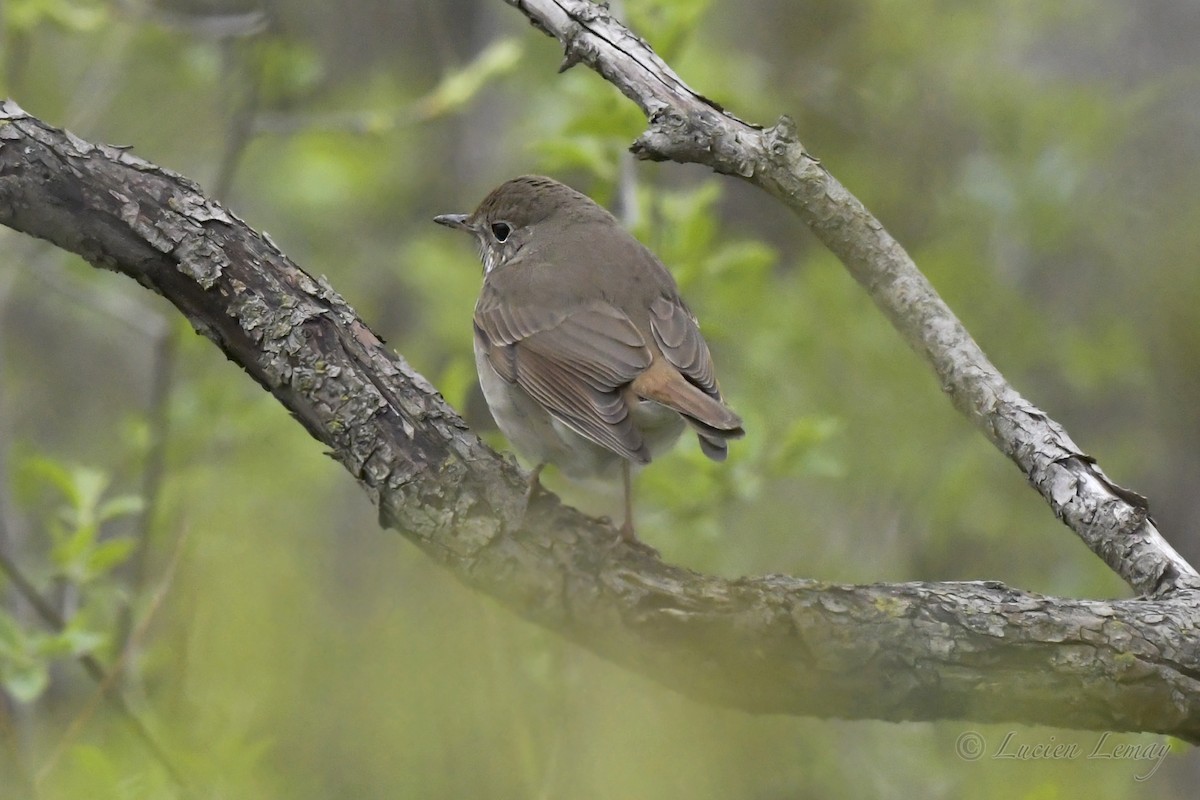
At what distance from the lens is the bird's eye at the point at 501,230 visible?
214 inches

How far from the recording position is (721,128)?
3537 mm

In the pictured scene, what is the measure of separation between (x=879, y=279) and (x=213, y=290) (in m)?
1.92

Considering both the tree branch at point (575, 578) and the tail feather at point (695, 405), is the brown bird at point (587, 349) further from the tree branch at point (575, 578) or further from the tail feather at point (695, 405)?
the tree branch at point (575, 578)

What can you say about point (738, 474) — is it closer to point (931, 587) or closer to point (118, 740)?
point (931, 587)

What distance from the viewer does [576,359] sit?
443cm

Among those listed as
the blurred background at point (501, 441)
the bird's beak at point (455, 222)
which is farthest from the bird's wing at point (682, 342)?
the bird's beak at point (455, 222)

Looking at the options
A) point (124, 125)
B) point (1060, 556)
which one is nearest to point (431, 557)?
point (1060, 556)

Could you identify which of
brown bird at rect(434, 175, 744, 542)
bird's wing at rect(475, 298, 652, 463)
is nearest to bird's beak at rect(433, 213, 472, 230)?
brown bird at rect(434, 175, 744, 542)

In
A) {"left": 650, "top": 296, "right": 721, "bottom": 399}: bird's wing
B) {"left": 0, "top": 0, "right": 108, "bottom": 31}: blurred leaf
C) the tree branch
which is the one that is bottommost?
the tree branch

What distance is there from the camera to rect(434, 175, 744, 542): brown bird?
4098 millimetres

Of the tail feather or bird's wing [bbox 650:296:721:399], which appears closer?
the tail feather

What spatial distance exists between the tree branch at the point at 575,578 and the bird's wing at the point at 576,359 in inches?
21.5

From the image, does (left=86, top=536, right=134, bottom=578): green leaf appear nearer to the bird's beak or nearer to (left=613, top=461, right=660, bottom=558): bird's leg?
(left=613, top=461, right=660, bottom=558): bird's leg

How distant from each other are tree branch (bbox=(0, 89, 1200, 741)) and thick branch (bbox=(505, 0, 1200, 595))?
29cm
